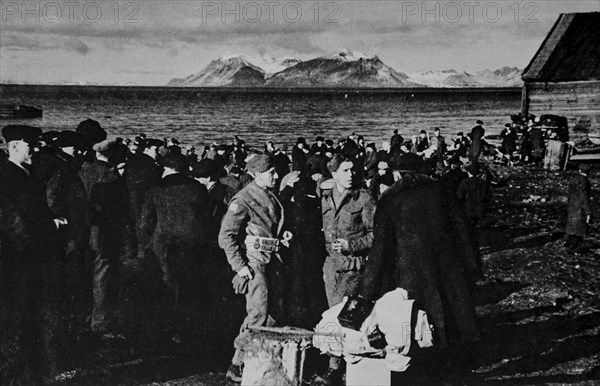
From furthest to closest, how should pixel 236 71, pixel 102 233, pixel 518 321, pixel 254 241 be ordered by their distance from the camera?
1. pixel 236 71
2. pixel 518 321
3. pixel 102 233
4. pixel 254 241

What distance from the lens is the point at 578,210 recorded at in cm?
597

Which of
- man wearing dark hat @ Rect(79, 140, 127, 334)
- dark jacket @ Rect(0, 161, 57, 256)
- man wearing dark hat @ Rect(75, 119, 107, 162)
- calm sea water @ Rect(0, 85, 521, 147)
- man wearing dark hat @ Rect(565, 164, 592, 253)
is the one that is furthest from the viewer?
calm sea water @ Rect(0, 85, 521, 147)

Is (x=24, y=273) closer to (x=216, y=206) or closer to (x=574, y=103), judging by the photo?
(x=216, y=206)

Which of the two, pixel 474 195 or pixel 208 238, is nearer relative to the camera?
pixel 208 238

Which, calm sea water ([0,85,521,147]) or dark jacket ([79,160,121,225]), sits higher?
calm sea water ([0,85,521,147])

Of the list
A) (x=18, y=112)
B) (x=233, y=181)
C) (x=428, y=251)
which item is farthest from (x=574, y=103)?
(x=18, y=112)

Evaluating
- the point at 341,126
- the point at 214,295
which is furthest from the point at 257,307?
the point at 341,126

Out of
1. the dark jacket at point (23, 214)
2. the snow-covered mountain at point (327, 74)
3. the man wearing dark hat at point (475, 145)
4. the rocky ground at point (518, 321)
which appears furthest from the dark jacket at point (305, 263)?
the man wearing dark hat at point (475, 145)

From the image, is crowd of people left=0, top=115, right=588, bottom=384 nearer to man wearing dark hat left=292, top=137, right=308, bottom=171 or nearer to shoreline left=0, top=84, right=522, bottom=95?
man wearing dark hat left=292, top=137, right=308, bottom=171

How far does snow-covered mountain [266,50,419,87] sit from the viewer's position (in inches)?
229

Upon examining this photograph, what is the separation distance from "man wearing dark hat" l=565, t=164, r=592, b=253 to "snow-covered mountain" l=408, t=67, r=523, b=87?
3.85 feet

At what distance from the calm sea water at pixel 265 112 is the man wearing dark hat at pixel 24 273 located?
180cm

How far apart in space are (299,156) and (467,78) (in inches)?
72.7

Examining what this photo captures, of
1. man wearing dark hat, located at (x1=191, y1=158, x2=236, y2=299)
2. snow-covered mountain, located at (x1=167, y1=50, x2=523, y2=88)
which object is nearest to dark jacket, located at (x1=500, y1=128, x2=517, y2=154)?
snow-covered mountain, located at (x1=167, y1=50, x2=523, y2=88)
